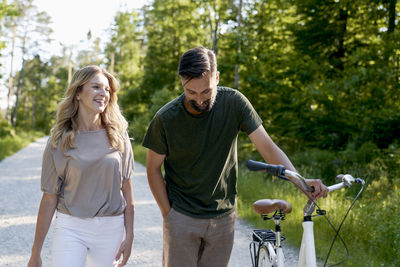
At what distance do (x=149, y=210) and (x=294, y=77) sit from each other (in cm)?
805

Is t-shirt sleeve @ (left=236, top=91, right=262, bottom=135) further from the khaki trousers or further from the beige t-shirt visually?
the beige t-shirt

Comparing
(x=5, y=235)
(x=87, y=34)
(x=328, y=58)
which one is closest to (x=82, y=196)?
(x=5, y=235)

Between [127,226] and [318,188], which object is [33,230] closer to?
[127,226]

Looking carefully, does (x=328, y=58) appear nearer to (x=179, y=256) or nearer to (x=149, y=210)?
(x=149, y=210)

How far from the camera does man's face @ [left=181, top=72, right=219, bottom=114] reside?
2504 millimetres

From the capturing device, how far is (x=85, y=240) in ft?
9.28

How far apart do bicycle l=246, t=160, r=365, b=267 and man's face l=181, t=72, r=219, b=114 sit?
0.50 meters

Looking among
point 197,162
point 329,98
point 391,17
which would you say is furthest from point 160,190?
point 391,17

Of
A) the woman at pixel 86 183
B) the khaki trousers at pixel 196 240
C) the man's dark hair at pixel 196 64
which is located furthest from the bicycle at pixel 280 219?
the woman at pixel 86 183

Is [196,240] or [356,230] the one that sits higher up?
[196,240]

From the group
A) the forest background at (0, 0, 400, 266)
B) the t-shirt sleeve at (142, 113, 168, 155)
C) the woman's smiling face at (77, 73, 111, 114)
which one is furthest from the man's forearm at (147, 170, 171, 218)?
the forest background at (0, 0, 400, 266)

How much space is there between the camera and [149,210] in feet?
29.4

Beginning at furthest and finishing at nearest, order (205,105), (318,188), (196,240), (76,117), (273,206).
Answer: (273,206), (76,117), (196,240), (205,105), (318,188)

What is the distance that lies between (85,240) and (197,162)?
885 mm
